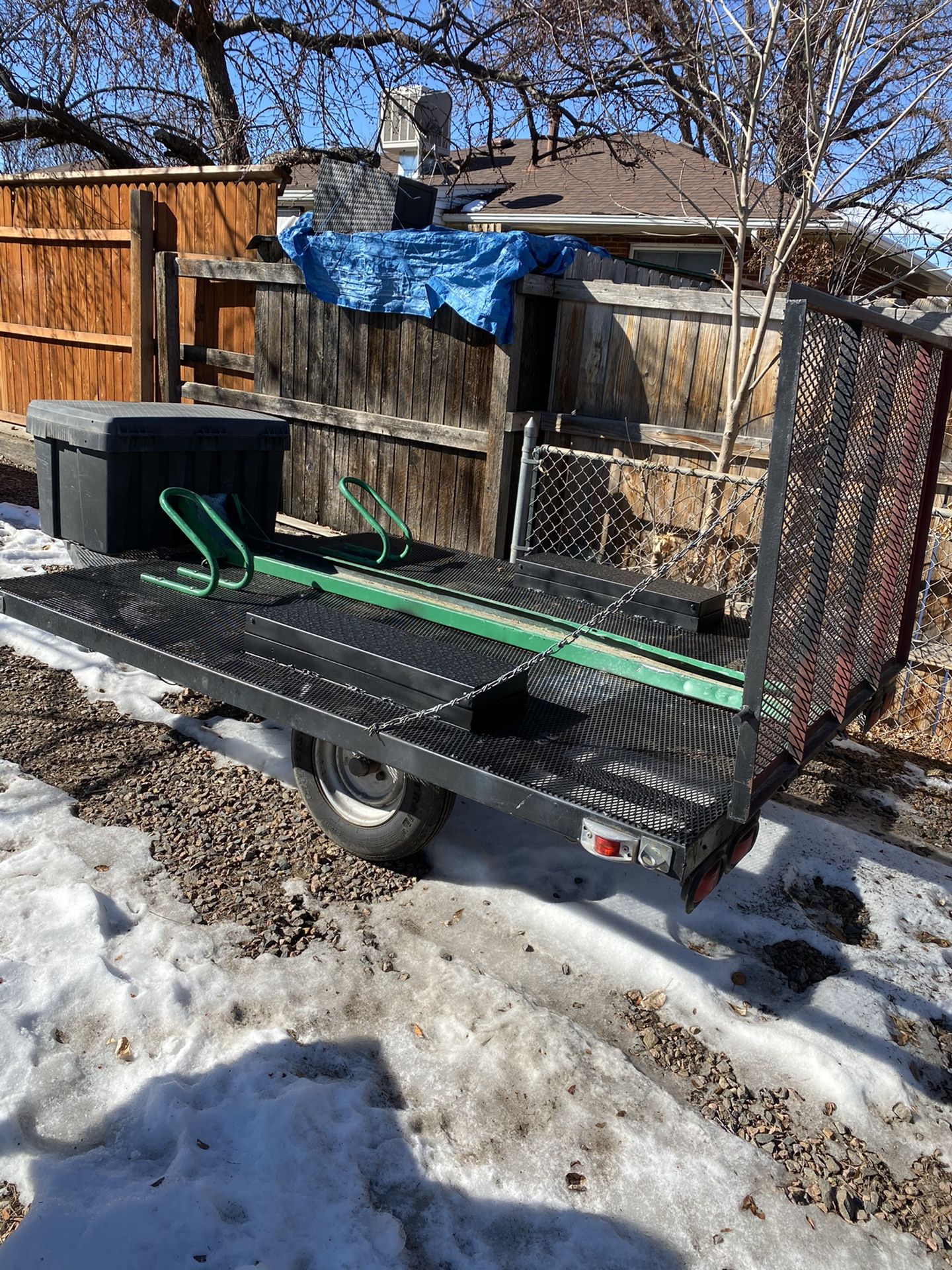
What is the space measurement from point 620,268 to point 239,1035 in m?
6.10

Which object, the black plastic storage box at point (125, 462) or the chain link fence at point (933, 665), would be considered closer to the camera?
the black plastic storage box at point (125, 462)

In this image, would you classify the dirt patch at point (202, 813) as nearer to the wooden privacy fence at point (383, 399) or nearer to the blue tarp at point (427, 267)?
the wooden privacy fence at point (383, 399)

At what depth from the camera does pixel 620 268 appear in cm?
724

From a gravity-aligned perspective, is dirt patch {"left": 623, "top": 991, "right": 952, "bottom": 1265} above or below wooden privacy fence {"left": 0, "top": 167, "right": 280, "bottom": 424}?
below

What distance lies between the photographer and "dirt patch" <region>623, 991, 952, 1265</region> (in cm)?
247

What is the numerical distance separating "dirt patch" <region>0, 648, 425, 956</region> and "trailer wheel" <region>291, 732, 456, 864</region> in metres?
0.16

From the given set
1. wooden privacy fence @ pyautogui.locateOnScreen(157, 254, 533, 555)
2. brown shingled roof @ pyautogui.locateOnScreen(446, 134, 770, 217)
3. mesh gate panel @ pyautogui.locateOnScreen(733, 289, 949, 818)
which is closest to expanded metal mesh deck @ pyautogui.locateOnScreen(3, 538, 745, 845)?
mesh gate panel @ pyautogui.locateOnScreen(733, 289, 949, 818)

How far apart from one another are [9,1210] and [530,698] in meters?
2.04

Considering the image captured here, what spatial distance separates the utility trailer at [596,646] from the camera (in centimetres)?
251

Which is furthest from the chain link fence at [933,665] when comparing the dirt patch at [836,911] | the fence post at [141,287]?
the fence post at [141,287]

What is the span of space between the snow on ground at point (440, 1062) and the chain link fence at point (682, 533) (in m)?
1.95

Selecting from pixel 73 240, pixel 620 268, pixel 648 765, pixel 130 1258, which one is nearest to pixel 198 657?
pixel 648 765

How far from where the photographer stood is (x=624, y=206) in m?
12.7

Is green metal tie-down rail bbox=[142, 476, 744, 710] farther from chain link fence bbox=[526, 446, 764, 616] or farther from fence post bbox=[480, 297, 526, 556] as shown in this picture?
chain link fence bbox=[526, 446, 764, 616]
